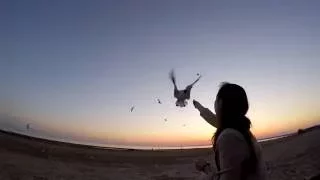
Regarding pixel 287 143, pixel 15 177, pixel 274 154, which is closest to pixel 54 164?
pixel 15 177

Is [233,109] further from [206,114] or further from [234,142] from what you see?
[206,114]

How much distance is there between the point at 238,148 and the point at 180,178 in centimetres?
2068

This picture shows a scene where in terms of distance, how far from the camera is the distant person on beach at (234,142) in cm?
311

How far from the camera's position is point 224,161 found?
312 centimetres

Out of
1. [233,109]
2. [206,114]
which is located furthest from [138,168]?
[233,109]

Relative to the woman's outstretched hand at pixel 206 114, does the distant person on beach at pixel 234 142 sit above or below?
below

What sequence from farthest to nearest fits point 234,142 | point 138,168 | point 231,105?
point 138,168 < point 231,105 < point 234,142

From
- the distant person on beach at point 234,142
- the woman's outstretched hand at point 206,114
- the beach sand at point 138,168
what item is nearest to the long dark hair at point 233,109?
the distant person on beach at point 234,142

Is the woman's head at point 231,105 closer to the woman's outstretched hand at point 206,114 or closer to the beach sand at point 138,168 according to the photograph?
the woman's outstretched hand at point 206,114

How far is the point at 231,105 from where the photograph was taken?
131 inches

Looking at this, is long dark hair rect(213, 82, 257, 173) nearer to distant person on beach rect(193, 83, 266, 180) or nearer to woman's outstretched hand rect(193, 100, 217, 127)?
distant person on beach rect(193, 83, 266, 180)

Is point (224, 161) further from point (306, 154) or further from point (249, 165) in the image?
point (306, 154)

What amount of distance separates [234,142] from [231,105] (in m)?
0.29

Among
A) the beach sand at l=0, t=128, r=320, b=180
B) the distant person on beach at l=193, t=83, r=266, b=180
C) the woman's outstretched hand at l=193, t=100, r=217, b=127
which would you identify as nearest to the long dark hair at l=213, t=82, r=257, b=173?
the distant person on beach at l=193, t=83, r=266, b=180
